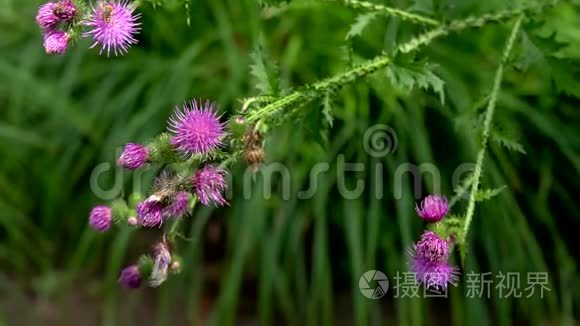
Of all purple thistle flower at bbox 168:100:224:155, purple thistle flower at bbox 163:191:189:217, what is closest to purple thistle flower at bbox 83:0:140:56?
purple thistle flower at bbox 168:100:224:155

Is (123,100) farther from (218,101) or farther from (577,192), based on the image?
(577,192)

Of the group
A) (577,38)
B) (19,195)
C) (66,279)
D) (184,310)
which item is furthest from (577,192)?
(19,195)

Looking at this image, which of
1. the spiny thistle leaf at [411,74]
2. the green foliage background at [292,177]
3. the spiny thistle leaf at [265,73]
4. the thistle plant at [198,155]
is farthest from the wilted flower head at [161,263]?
the green foliage background at [292,177]

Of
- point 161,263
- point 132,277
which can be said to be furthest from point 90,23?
point 132,277

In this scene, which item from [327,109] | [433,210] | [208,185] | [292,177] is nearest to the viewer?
[208,185]

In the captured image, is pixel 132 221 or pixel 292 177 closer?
pixel 132 221

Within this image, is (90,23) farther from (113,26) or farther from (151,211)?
(151,211)
